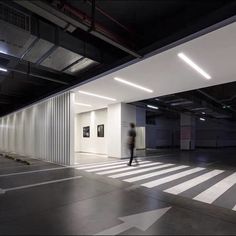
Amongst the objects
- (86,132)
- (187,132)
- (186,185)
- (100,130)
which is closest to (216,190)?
(186,185)

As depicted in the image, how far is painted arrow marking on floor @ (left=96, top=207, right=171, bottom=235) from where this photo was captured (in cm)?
255

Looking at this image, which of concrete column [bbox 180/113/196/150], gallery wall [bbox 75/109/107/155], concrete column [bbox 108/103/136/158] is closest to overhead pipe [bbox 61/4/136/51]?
concrete column [bbox 108/103/136/158]

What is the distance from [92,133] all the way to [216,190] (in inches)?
396

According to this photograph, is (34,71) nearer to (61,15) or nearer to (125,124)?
(61,15)

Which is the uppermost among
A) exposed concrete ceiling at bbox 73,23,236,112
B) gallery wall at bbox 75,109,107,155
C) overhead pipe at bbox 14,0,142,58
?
overhead pipe at bbox 14,0,142,58

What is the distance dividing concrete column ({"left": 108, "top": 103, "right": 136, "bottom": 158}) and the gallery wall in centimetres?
157

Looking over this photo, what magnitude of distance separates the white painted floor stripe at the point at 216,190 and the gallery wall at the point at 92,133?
8144mm

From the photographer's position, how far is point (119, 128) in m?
10.5

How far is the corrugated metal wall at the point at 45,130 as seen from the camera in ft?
27.5

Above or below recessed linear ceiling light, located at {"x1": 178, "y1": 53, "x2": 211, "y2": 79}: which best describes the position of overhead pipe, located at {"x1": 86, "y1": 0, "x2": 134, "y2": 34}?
above

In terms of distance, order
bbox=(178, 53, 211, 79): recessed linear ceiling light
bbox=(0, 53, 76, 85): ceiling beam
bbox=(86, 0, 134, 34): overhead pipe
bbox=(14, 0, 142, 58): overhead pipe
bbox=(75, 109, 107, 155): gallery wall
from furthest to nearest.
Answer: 1. bbox=(75, 109, 107, 155): gallery wall
2. bbox=(0, 53, 76, 85): ceiling beam
3. bbox=(178, 53, 211, 79): recessed linear ceiling light
4. bbox=(86, 0, 134, 34): overhead pipe
5. bbox=(14, 0, 142, 58): overhead pipe

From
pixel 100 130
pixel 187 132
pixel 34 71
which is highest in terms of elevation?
pixel 34 71

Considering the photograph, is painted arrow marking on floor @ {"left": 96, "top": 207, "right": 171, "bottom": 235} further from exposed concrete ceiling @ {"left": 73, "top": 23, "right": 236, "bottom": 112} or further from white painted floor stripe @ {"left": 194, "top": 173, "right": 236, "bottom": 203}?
exposed concrete ceiling @ {"left": 73, "top": 23, "right": 236, "bottom": 112}

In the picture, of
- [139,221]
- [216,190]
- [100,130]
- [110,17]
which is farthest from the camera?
[100,130]
